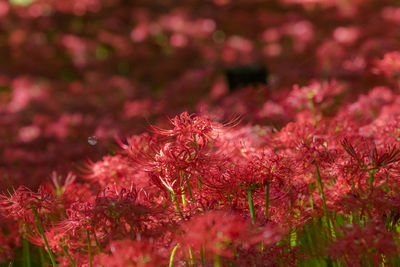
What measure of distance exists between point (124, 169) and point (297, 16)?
27.2ft

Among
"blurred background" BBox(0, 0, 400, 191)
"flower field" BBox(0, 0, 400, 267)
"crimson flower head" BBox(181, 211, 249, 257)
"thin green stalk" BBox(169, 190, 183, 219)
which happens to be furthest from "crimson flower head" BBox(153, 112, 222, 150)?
"blurred background" BBox(0, 0, 400, 191)

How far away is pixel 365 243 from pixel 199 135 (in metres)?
0.63

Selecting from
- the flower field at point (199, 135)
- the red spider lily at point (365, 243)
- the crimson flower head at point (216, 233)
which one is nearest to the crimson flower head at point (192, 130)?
the flower field at point (199, 135)

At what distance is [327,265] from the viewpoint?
1.81 m

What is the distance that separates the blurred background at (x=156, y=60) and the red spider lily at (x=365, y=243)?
1524mm

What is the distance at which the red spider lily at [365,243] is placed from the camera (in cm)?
122

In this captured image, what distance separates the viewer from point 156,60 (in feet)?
27.6

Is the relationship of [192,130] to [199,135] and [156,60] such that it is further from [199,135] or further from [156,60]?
[156,60]

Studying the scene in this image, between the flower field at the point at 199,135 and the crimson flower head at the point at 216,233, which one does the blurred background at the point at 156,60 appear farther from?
the crimson flower head at the point at 216,233

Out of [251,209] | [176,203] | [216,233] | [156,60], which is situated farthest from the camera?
[156,60]

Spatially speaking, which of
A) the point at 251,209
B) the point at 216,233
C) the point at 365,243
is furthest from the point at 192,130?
the point at 365,243

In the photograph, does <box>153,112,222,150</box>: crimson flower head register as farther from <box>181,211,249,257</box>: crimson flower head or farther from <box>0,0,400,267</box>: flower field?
<box>181,211,249,257</box>: crimson flower head

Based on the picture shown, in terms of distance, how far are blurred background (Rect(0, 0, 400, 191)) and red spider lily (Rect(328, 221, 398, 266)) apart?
1524 mm

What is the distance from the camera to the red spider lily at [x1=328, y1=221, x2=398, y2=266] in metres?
1.22
